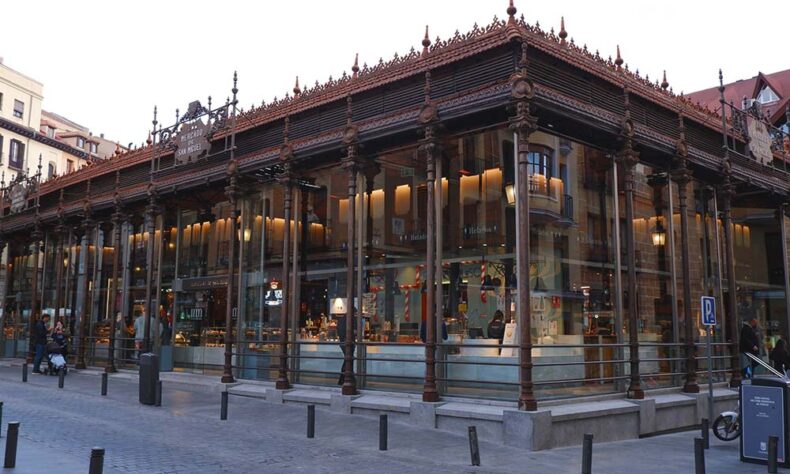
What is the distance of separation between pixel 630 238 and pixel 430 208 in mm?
4577

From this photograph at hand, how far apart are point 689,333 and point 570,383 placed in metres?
5.07

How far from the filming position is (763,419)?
11352mm

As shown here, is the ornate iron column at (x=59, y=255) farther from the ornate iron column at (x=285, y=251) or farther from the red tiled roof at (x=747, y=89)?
the red tiled roof at (x=747, y=89)

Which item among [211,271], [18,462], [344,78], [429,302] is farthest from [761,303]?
[18,462]

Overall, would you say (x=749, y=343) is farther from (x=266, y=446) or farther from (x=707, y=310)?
(x=266, y=446)

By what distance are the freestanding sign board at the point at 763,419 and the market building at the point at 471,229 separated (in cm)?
293

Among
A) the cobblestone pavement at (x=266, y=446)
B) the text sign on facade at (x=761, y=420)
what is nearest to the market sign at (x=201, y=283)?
the cobblestone pavement at (x=266, y=446)

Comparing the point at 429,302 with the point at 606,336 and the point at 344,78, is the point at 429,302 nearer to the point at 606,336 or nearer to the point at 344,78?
the point at 606,336

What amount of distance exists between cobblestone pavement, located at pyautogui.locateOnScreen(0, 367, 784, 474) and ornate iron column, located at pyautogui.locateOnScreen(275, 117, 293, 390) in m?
1.14

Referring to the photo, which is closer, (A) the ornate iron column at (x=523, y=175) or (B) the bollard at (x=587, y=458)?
(B) the bollard at (x=587, y=458)

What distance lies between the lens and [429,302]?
14.3m

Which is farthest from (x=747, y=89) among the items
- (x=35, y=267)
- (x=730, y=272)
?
(x=35, y=267)

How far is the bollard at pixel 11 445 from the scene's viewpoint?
347 inches

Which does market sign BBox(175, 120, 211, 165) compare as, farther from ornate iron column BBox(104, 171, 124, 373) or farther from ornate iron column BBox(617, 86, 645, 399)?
ornate iron column BBox(617, 86, 645, 399)
